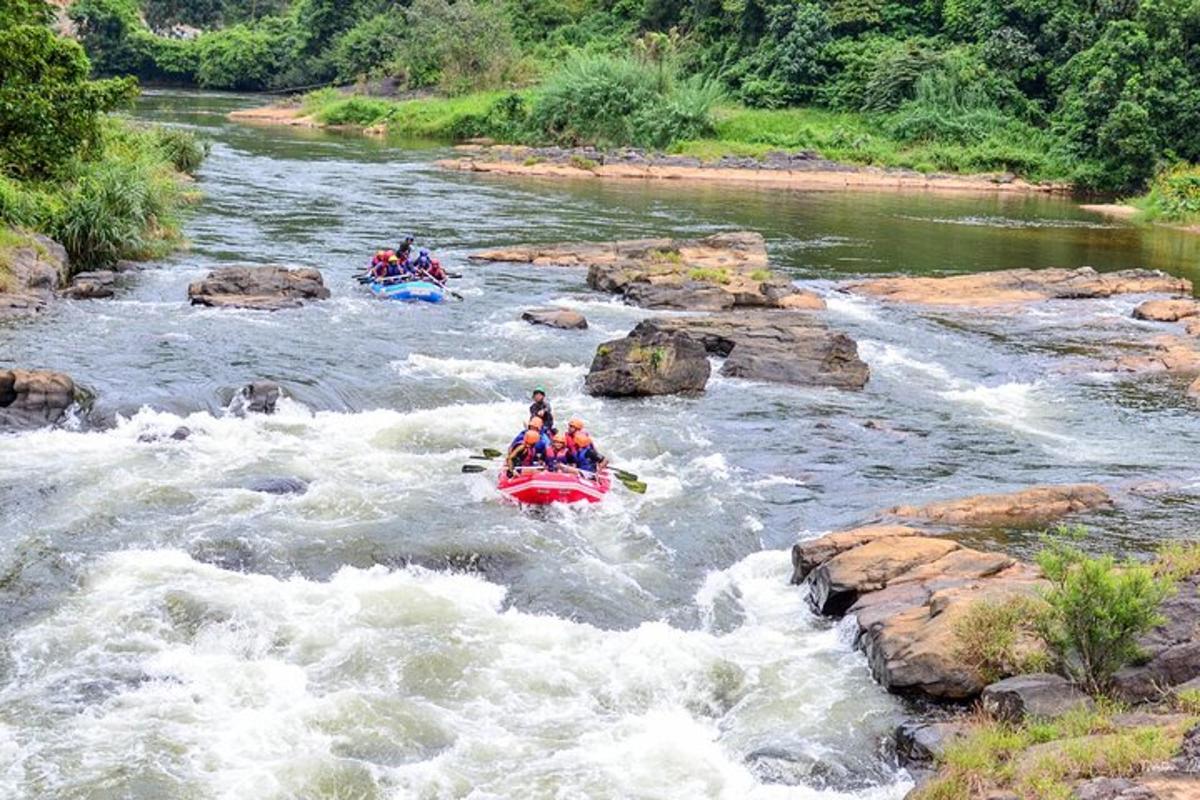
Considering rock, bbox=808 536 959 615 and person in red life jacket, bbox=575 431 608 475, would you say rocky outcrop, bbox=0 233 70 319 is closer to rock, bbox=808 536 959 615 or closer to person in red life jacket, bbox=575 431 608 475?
person in red life jacket, bbox=575 431 608 475

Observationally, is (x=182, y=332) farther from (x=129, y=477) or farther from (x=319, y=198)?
(x=319, y=198)

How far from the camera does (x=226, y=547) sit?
1377cm

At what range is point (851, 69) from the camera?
69.1m

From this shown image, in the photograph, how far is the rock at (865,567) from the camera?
42.7 feet

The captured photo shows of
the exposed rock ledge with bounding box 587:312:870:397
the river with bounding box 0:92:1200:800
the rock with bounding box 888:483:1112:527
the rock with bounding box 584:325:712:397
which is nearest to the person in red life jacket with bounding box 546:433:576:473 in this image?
the river with bounding box 0:92:1200:800

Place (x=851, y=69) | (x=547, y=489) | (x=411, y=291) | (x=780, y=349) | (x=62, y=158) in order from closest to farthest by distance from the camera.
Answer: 1. (x=547, y=489)
2. (x=780, y=349)
3. (x=411, y=291)
4. (x=62, y=158)
5. (x=851, y=69)

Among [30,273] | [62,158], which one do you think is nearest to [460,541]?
[30,273]

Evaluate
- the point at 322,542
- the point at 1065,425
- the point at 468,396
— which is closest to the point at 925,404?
the point at 1065,425

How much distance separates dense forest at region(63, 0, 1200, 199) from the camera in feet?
178

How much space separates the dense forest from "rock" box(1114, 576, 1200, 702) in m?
47.0

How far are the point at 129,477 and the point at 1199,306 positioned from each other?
2468 cm

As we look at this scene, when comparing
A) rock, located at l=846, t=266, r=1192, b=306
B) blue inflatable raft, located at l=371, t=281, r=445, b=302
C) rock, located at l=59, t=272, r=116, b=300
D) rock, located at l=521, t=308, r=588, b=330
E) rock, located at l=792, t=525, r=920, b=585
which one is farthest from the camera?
rock, located at l=846, t=266, r=1192, b=306

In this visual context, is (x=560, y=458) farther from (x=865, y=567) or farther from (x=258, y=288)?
(x=258, y=288)

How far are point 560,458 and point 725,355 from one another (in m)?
8.44
